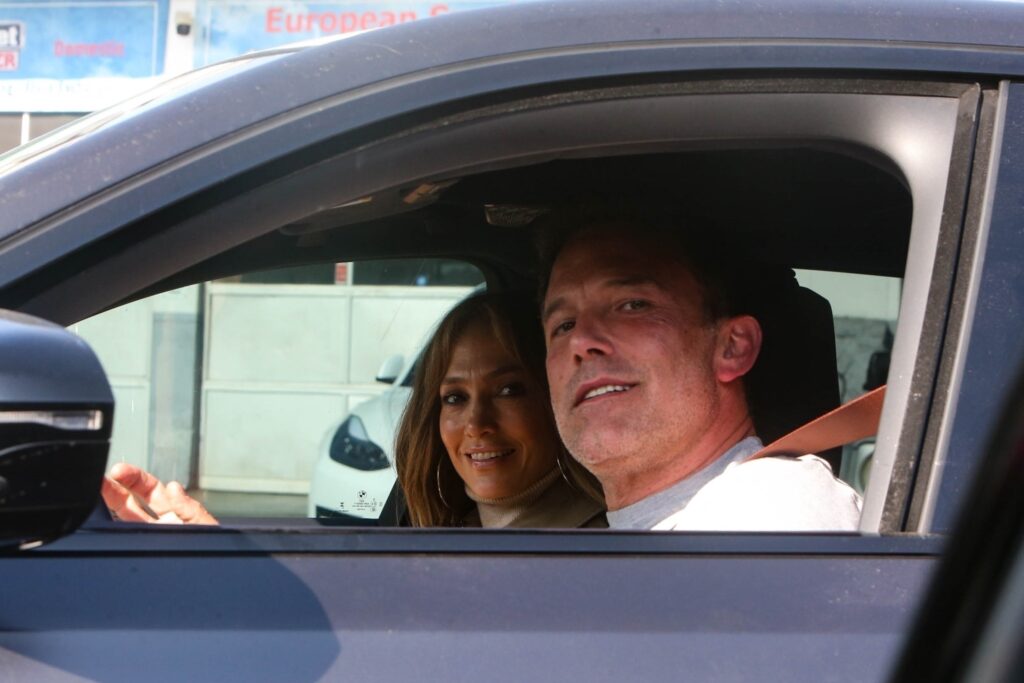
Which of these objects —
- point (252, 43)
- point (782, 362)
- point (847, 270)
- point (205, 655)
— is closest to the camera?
point (205, 655)

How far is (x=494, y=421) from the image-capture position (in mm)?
2740

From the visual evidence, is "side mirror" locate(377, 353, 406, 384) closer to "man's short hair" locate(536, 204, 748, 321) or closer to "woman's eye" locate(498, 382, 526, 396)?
"woman's eye" locate(498, 382, 526, 396)

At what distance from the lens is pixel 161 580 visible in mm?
1222

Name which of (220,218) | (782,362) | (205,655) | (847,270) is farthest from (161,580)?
(847,270)

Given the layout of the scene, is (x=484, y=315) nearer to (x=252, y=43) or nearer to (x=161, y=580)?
(x=161, y=580)

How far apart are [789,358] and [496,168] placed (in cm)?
116

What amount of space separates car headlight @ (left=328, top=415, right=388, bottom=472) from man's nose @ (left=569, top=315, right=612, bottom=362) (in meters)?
1.02

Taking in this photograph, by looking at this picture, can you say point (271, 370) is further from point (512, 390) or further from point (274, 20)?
point (512, 390)

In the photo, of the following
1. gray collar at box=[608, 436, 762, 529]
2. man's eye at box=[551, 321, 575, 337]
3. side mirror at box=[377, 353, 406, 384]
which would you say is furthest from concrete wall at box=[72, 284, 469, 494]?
gray collar at box=[608, 436, 762, 529]

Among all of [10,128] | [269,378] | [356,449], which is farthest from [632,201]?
[10,128]

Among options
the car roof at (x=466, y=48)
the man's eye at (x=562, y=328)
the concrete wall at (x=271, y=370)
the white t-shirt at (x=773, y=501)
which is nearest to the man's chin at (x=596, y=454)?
the white t-shirt at (x=773, y=501)

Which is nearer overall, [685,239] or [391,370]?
[685,239]

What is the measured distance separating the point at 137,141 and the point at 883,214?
1395 millimetres

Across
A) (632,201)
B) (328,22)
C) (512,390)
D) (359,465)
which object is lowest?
(359,465)
